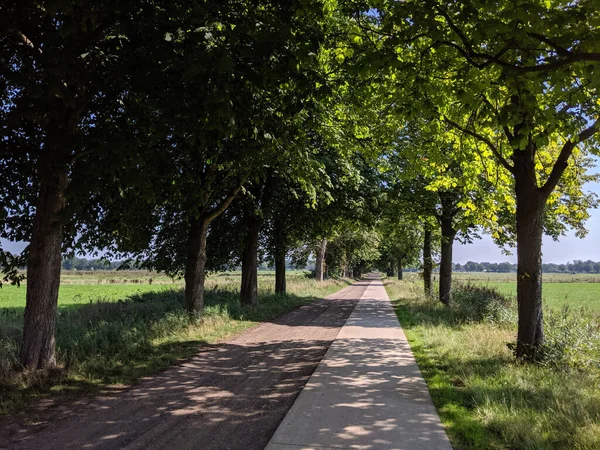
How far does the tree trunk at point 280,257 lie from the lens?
20.7 m

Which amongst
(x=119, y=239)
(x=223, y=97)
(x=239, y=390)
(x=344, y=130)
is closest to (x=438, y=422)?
(x=239, y=390)

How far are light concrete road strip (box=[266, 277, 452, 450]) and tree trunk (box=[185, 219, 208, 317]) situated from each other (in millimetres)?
5009

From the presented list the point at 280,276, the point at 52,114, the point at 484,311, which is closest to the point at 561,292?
the point at 280,276

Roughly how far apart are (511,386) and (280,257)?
53.9 ft

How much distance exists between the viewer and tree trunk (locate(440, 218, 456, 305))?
63.2ft

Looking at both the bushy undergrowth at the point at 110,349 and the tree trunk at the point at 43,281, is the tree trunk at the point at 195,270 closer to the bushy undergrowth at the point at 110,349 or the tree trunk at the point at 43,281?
the bushy undergrowth at the point at 110,349

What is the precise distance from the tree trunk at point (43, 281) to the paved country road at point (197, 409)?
1646 mm

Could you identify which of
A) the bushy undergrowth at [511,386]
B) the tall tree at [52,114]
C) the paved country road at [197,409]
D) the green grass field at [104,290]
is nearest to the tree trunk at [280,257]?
the green grass field at [104,290]

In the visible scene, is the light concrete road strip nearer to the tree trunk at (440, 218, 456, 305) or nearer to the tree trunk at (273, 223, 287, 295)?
the tree trunk at (440, 218, 456, 305)

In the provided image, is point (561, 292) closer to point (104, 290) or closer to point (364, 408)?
point (364, 408)

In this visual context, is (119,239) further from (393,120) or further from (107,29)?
(393,120)

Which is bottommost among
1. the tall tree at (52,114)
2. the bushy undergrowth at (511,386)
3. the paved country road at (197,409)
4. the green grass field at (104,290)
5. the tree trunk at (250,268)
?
the green grass field at (104,290)

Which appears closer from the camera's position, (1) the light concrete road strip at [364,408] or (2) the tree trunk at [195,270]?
(1) the light concrete road strip at [364,408]

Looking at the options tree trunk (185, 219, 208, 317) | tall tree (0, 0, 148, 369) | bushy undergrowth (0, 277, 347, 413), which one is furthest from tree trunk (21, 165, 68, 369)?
tree trunk (185, 219, 208, 317)
